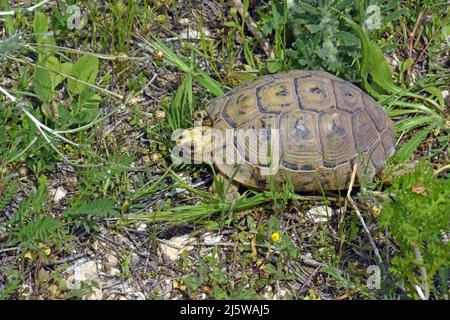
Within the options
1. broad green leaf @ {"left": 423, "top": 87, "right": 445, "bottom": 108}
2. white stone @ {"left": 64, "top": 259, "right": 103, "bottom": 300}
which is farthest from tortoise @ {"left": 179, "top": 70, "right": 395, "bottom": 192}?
white stone @ {"left": 64, "top": 259, "right": 103, "bottom": 300}

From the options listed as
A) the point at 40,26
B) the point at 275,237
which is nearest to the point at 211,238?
the point at 275,237

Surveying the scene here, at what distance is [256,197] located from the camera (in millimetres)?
3600

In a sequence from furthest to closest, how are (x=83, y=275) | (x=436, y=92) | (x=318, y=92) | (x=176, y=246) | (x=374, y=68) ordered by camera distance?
(x=436, y=92), (x=374, y=68), (x=318, y=92), (x=176, y=246), (x=83, y=275)

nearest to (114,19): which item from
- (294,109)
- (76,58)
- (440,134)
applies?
(76,58)

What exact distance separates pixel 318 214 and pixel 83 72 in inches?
61.7

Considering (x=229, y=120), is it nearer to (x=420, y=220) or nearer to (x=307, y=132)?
(x=307, y=132)

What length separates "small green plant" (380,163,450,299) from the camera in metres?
2.79

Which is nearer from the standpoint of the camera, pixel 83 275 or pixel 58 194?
pixel 83 275

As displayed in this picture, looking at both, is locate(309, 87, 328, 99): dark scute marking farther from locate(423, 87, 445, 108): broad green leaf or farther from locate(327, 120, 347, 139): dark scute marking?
locate(423, 87, 445, 108): broad green leaf

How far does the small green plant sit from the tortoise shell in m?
0.70

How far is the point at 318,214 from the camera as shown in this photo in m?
3.67

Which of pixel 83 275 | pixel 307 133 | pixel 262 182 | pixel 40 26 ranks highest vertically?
pixel 40 26

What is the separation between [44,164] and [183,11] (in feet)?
4.75
